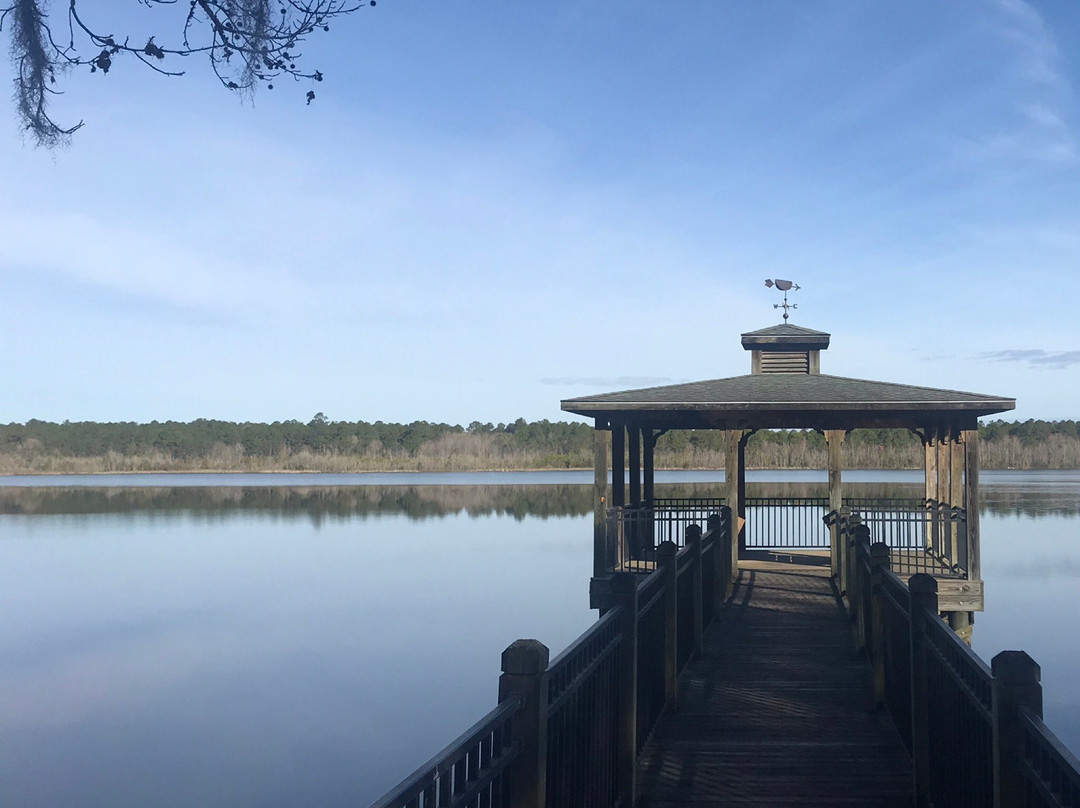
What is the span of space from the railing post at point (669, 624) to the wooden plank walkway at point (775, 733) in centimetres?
17

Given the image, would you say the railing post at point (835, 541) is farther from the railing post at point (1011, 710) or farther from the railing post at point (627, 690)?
the railing post at point (1011, 710)

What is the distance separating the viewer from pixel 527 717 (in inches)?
146

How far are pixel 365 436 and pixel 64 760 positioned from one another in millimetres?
93657

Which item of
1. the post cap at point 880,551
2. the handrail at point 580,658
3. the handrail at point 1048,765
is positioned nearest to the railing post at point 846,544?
the post cap at point 880,551

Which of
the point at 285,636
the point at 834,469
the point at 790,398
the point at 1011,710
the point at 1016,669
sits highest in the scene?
the point at 790,398

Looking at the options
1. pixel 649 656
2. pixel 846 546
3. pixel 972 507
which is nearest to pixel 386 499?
pixel 972 507

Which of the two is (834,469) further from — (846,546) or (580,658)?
(580,658)

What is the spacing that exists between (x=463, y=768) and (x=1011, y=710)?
209 centimetres

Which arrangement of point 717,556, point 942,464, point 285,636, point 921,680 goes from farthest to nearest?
1. point 285,636
2. point 942,464
3. point 717,556
4. point 921,680

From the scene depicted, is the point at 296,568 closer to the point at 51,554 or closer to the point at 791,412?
the point at 51,554

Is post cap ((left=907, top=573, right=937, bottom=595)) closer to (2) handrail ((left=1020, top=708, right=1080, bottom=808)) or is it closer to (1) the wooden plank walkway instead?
(1) the wooden plank walkway

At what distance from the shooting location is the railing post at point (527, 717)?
3678 millimetres

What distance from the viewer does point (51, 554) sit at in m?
36.1

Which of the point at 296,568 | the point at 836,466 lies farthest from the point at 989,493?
the point at 836,466
